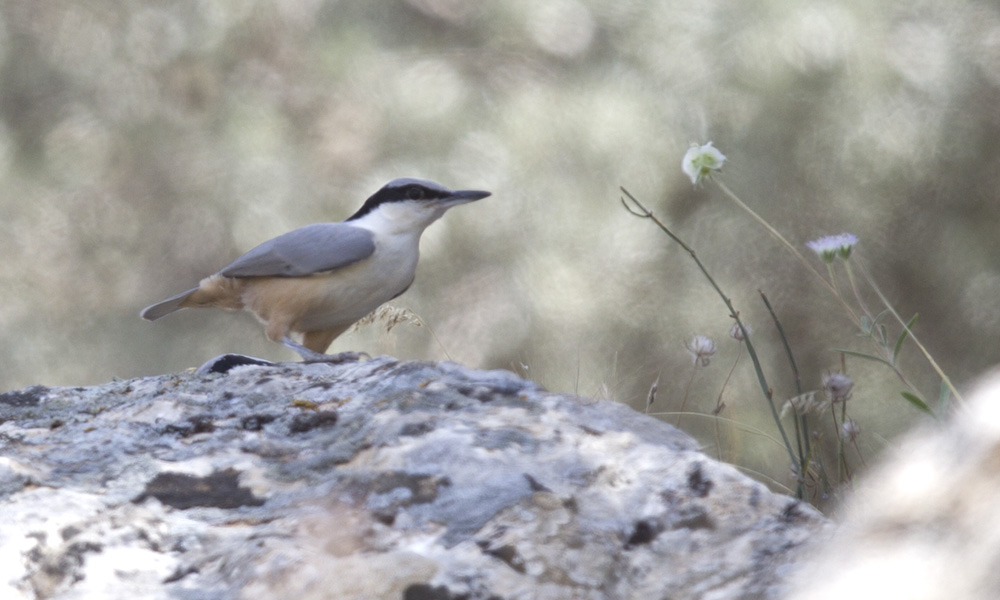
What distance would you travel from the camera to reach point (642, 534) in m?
1.54

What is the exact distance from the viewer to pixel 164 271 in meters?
6.71

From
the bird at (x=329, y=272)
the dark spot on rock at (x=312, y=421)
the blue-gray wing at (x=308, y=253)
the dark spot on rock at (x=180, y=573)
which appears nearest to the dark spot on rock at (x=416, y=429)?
the dark spot on rock at (x=312, y=421)

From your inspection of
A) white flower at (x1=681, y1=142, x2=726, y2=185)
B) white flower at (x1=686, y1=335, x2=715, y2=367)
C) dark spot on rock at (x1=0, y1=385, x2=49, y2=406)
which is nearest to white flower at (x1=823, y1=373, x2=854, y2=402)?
white flower at (x1=686, y1=335, x2=715, y2=367)

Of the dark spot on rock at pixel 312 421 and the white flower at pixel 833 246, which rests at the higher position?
the white flower at pixel 833 246

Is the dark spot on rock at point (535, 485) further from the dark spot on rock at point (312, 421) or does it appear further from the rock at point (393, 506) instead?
the dark spot on rock at point (312, 421)

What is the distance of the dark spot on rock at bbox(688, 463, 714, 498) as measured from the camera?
1.62 m

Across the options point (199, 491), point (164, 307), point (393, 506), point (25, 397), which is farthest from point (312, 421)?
point (164, 307)

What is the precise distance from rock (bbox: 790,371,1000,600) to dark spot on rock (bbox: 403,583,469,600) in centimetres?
44

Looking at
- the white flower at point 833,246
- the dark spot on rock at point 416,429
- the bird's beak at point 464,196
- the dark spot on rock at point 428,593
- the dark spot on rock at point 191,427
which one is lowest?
the dark spot on rock at point 428,593

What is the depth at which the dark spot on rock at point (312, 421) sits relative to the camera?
1944mm

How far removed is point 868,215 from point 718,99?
1106mm

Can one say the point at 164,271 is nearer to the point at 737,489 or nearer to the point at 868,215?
the point at 868,215

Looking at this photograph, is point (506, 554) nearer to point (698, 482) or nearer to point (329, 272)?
point (698, 482)

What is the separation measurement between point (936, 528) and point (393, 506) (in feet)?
2.54
